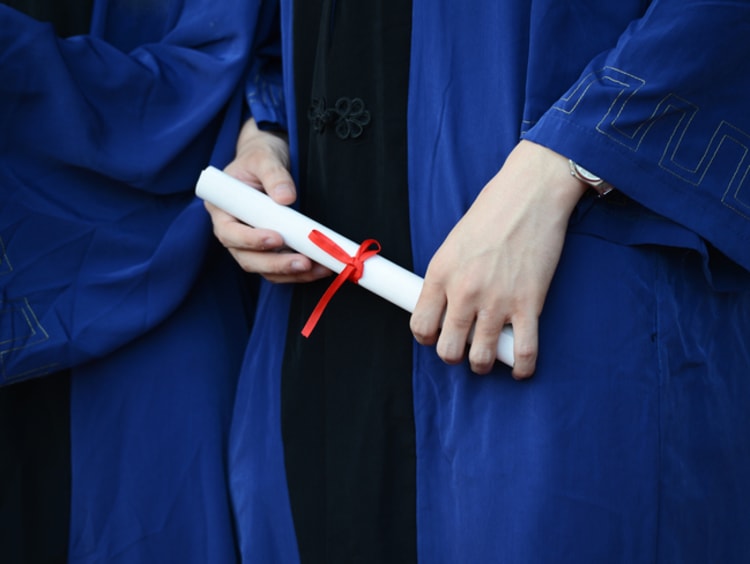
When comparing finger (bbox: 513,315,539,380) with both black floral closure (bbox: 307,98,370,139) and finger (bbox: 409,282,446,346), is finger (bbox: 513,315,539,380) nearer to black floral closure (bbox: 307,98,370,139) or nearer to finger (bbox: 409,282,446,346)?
finger (bbox: 409,282,446,346)

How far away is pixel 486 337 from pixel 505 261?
71 millimetres

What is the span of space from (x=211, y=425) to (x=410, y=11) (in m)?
0.57

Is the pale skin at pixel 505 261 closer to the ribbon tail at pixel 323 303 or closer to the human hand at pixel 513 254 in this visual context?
the human hand at pixel 513 254

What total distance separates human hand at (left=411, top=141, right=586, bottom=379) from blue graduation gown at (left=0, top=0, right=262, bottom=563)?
0.45 m

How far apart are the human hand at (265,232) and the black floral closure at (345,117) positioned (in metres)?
0.08

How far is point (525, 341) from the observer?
0.77 meters

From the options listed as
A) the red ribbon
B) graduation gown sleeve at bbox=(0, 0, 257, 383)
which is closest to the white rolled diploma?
the red ribbon

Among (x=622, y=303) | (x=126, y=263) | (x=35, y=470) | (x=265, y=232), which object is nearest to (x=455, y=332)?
(x=622, y=303)

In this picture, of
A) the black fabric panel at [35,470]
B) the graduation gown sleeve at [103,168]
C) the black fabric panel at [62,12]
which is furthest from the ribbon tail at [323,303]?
the black fabric panel at [62,12]

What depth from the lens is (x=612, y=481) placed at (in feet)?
2.53

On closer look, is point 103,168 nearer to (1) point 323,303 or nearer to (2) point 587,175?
(1) point 323,303

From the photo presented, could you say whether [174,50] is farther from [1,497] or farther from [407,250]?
[1,497]

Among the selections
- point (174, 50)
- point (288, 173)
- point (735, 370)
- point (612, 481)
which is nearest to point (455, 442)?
point (612, 481)

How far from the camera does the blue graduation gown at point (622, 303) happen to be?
2.50 ft
